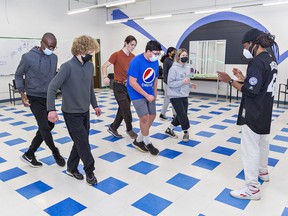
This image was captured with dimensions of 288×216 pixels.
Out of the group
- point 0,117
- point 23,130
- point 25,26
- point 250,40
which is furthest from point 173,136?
point 25,26

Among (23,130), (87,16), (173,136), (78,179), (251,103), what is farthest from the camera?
(87,16)

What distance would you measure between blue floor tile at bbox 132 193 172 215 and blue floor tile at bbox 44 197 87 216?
503mm

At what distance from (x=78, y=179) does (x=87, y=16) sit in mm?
8410

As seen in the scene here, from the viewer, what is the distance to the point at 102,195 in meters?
2.49

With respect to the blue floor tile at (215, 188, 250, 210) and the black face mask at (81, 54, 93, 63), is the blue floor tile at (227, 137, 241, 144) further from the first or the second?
the black face mask at (81, 54, 93, 63)

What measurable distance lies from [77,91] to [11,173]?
1398 millimetres

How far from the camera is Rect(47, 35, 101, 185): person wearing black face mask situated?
2.36 metres

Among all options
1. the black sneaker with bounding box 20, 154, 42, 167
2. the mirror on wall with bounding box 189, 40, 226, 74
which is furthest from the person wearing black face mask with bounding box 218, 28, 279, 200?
the mirror on wall with bounding box 189, 40, 226, 74

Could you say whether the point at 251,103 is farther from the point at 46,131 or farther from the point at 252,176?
the point at 46,131

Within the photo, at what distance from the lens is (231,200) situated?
240cm

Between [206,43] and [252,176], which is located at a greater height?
[206,43]

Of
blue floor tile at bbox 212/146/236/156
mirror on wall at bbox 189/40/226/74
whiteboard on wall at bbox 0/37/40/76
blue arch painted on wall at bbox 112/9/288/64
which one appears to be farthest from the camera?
mirror on wall at bbox 189/40/226/74

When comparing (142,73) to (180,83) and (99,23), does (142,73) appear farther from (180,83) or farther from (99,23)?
(99,23)

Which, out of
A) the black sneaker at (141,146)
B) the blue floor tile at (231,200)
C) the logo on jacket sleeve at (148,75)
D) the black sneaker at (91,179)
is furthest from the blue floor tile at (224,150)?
the black sneaker at (91,179)
